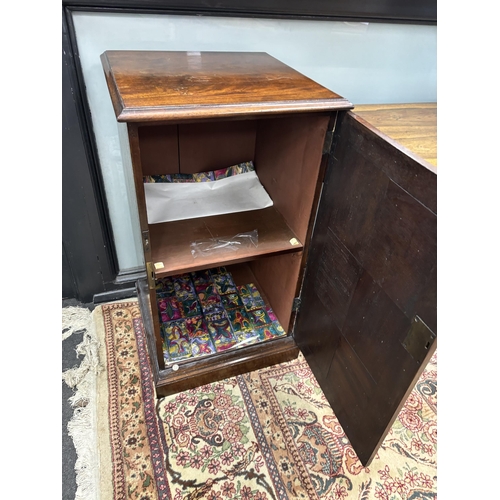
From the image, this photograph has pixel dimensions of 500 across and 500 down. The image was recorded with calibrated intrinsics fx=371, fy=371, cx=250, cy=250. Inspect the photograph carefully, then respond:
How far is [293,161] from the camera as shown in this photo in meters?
1.02

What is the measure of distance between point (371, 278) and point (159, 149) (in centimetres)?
75

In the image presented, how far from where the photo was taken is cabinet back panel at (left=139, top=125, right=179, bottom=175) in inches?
44.0

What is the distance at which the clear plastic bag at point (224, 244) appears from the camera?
3.28 ft

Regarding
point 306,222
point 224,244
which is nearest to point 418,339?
point 306,222

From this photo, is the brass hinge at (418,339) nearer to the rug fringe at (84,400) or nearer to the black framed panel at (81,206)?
the rug fringe at (84,400)

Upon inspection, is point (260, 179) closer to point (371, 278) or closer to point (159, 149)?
point (159, 149)

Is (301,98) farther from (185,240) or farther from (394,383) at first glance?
(394,383)

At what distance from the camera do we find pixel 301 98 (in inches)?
30.6

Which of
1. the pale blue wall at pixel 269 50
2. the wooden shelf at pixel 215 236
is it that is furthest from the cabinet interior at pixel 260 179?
the pale blue wall at pixel 269 50

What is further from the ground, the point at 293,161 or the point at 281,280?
the point at 293,161

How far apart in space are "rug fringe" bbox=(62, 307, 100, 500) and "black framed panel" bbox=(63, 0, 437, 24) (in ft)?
3.31

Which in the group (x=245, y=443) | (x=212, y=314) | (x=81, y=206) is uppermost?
(x=81, y=206)

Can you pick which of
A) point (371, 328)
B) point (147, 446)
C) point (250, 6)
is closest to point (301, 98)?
point (250, 6)

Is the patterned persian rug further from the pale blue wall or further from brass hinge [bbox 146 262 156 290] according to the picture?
the pale blue wall
